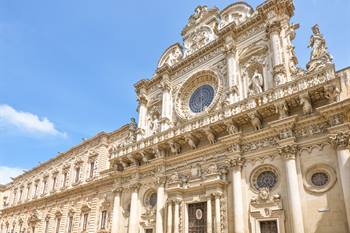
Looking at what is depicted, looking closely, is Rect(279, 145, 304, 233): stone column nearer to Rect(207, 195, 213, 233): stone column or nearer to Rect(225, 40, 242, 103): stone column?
Rect(207, 195, 213, 233): stone column

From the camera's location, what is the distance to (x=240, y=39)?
1838 centimetres

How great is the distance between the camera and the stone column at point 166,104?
2022 centimetres

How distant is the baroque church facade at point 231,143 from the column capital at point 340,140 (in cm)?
3

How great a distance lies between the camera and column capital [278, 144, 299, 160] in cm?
1300

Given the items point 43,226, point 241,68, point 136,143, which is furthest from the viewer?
point 43,226

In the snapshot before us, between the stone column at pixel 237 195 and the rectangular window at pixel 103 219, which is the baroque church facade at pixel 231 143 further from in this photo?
the rectangular window at pixel 103 219

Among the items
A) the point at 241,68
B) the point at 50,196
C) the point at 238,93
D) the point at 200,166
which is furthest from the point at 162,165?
the point at 50,196

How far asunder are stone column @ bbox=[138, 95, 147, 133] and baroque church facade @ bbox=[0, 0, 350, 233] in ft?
0.30

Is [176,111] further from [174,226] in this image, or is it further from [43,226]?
[43,226]

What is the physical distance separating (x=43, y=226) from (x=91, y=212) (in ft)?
28.2

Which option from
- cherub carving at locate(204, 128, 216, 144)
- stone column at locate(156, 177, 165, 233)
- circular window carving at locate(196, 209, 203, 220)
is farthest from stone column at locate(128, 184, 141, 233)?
cherub carving at locate(204, 128, 216, 144)

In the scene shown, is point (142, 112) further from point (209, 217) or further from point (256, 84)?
point (209, 217)

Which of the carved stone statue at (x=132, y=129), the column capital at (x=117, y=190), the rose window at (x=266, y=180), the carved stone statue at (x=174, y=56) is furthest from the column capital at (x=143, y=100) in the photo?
the rose window at (x=266, y=180)

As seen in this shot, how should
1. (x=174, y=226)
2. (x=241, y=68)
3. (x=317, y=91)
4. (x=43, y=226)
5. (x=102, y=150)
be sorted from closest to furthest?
(x=317, y=91) < (x=174, y=226) < (x=241, y=68) < (x=102, y=150) < (x=43, y=226)
